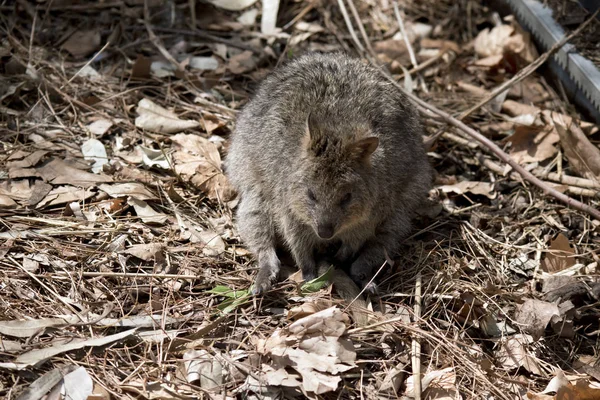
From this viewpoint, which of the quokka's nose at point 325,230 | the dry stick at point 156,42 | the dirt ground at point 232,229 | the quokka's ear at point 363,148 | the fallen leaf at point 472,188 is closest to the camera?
the dirt ground at point 232,229

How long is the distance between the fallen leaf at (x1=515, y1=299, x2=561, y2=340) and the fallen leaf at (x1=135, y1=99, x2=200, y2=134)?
10.1ft

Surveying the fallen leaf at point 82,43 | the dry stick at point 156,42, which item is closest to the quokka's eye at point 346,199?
the dry stick at point 156,42

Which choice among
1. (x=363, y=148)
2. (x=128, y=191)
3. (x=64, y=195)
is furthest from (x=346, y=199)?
(x=64, y=195)

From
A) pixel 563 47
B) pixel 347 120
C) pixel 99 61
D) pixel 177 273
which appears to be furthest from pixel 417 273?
pixel 99 61

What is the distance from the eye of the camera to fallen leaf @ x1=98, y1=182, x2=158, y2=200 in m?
5.05

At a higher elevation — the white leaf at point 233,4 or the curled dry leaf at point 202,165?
the white leaf at point 233,4

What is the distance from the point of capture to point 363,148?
4293mm

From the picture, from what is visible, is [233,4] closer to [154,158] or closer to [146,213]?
[154,158]

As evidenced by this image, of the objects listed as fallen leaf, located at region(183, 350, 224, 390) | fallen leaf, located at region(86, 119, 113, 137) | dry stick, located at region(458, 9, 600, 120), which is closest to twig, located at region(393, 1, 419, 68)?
dry stick, located at region(458, 9, 600, 120)

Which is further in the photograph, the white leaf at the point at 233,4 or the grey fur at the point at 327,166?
the white leaf at the point at 233,4

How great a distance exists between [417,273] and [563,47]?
9.84 ft

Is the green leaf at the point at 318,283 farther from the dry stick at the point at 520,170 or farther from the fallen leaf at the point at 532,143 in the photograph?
the fallen leaf at the point at 532,143

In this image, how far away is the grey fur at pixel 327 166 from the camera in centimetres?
435

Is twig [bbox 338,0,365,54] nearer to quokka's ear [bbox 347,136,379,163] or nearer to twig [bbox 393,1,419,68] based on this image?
twig [bbox 393,1,419,68]
